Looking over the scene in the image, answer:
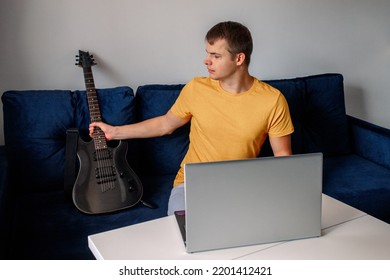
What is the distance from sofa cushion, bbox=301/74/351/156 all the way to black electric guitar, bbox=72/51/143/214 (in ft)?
3.29

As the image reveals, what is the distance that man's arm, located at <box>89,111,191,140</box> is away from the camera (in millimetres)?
2346

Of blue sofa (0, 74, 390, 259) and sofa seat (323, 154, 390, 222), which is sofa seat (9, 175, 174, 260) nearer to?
blue sofa (0, 74, 390, 259)

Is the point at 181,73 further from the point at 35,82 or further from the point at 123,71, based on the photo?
the point at 35,82

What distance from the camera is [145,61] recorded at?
110 inches

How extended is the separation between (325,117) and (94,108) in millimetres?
1246

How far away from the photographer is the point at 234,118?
217 cm

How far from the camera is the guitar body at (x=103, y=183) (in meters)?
2.29

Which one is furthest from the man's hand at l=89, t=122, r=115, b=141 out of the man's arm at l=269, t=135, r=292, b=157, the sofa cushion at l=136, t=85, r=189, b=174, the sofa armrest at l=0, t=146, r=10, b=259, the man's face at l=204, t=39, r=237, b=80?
the man's arm at l=269, t=135, r=292, b=157

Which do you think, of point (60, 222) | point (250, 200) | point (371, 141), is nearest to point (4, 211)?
point (60, 222)

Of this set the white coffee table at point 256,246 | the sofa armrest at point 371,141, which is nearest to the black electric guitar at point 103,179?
the white coffee table at point 256,246

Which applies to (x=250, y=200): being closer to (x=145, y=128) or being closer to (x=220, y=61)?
(x=220, y=61)

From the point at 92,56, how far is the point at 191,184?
1459mm

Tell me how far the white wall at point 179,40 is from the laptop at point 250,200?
150 cm

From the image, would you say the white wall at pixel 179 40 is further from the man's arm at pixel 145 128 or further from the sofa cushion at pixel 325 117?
the man's arm at pixel 145 128
